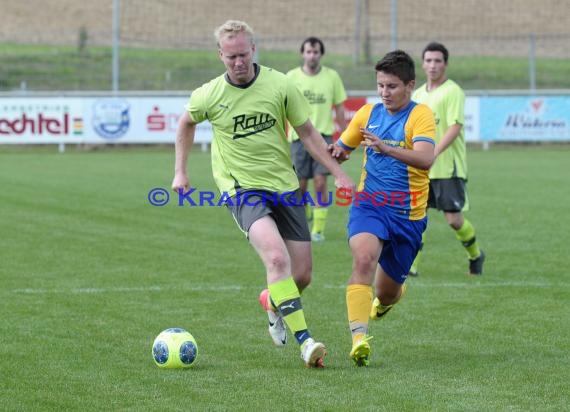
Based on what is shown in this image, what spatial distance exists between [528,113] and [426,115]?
814 inches

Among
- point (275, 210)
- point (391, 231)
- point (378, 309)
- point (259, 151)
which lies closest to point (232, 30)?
point (259, 151)

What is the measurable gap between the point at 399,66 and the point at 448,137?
10.0 feet

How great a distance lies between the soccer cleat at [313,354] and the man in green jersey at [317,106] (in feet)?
21.5

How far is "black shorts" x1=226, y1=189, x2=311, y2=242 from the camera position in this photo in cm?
683

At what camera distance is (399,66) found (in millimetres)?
6781

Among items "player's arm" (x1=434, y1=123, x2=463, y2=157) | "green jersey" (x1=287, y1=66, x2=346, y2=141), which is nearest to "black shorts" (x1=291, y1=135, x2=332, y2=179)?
"green jersey" (x1=287, y1=66, x2=346, y2=141)

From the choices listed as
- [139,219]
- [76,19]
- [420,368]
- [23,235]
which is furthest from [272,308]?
[76,19]

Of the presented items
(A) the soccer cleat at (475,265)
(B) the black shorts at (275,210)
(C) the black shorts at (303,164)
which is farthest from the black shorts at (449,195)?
(B) the black shorts at (275,210)

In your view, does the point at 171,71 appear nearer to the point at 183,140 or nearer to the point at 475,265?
the point at 475,265

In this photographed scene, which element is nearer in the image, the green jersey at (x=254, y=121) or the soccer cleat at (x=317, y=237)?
the green jersey at (x=254, y=121)

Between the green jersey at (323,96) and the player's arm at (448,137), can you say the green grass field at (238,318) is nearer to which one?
the player's arm at (448,137)

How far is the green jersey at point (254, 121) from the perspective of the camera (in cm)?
685

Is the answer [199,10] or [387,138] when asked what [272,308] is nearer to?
[387,138]

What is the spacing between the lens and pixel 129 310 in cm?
843
